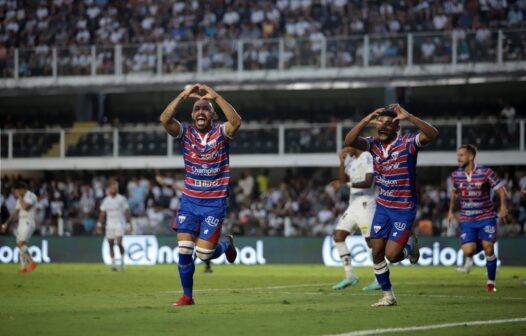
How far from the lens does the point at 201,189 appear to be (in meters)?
14.2

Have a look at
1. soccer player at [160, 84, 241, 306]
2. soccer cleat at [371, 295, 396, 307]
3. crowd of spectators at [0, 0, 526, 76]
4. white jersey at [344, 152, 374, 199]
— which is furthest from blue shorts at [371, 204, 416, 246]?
crowd of spectators at [0, 0, 526, 76]

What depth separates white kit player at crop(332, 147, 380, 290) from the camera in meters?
18.9

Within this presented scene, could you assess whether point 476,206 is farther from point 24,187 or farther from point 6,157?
point 6,157

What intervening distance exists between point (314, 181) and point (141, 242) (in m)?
7.46

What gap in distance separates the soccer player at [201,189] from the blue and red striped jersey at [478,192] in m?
5.97

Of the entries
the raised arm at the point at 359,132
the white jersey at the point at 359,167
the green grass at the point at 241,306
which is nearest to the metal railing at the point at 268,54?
the green grass at the point at 241,306

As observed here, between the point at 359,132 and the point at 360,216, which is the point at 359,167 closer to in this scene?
the point at 360,216

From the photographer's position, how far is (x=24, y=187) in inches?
1092

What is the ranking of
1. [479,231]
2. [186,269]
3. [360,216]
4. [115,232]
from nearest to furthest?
[186,269]
[479,231]
[360,216]
[115,232]

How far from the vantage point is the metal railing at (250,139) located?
1404 inches

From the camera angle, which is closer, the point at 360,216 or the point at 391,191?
the point at 391,191

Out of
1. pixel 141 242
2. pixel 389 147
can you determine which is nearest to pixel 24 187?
pixel 141 242

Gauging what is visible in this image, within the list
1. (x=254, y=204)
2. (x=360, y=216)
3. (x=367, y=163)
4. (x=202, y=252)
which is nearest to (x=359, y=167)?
(x=367, y=163)

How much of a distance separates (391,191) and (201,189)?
99.9 inches
